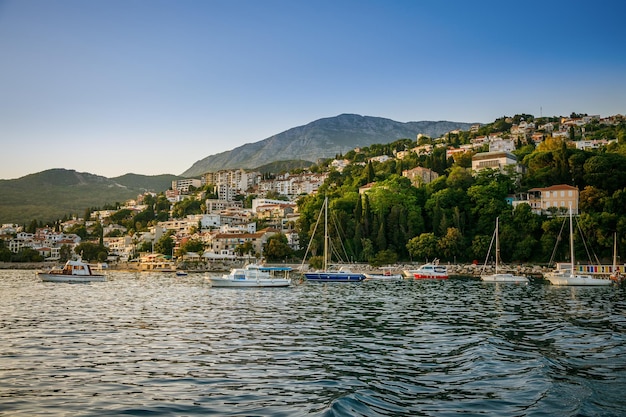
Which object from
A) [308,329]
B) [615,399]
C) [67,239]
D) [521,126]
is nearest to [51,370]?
[308,329]

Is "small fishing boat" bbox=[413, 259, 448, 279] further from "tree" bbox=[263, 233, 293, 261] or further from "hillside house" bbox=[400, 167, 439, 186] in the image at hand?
"hillside house" bbox=[400, 167, 439, 186]

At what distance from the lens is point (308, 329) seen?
→ 21188 millimetres

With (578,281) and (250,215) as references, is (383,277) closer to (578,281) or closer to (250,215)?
(578,281)

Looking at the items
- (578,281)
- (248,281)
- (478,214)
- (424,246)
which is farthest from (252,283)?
(478,214)

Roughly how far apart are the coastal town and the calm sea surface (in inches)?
2212

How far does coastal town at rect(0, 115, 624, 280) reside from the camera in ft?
325

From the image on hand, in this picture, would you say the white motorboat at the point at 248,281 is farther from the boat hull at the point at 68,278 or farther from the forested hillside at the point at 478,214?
the forested hillside at the point at 478,214

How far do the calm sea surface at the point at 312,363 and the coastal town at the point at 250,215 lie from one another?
56.2 m

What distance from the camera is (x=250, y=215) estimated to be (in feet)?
479

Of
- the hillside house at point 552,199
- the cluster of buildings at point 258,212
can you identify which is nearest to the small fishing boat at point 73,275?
the cluster of buildings at point 258,212

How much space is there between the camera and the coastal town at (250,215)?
99125mm

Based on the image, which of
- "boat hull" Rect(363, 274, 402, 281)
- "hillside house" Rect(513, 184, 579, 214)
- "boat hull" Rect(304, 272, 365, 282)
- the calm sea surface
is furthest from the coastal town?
the calm sea surface

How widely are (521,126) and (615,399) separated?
17178 centimetres

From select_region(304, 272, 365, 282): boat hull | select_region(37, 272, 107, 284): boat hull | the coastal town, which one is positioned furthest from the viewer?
the coastal town
